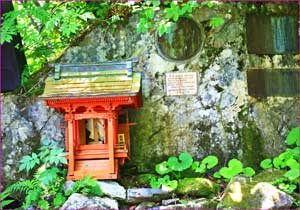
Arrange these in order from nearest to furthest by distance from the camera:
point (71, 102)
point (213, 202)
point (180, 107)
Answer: point (213, 202) → point (71, 102) → point (180, 107)

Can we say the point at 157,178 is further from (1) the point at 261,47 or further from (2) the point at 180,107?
(1) the point at 261,47

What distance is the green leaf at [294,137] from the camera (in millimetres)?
7434

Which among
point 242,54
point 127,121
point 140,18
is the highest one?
point 140,18

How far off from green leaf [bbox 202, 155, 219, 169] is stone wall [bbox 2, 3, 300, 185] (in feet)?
0.71

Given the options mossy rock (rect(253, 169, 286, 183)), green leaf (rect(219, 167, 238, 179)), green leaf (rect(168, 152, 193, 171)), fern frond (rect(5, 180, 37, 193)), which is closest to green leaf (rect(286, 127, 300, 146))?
mossy rock (rect(253, 169, 286, 183))

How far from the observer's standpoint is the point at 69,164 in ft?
22.5

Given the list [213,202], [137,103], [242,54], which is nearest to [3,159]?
[137,103]

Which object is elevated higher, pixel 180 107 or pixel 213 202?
pixel 180 107

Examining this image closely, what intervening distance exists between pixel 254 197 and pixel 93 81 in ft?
10.2

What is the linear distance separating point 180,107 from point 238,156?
137 centimetres

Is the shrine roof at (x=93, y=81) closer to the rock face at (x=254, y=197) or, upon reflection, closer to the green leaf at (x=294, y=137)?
the rock face at (x=254, y=197)

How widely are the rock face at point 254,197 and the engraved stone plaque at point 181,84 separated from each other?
2204mm

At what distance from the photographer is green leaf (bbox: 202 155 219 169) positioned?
293 inches

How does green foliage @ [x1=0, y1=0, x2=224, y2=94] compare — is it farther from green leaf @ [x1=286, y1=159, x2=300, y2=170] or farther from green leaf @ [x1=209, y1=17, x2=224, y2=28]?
green leaf @ [x1=286, y1=159, x2=300, y2=170]
